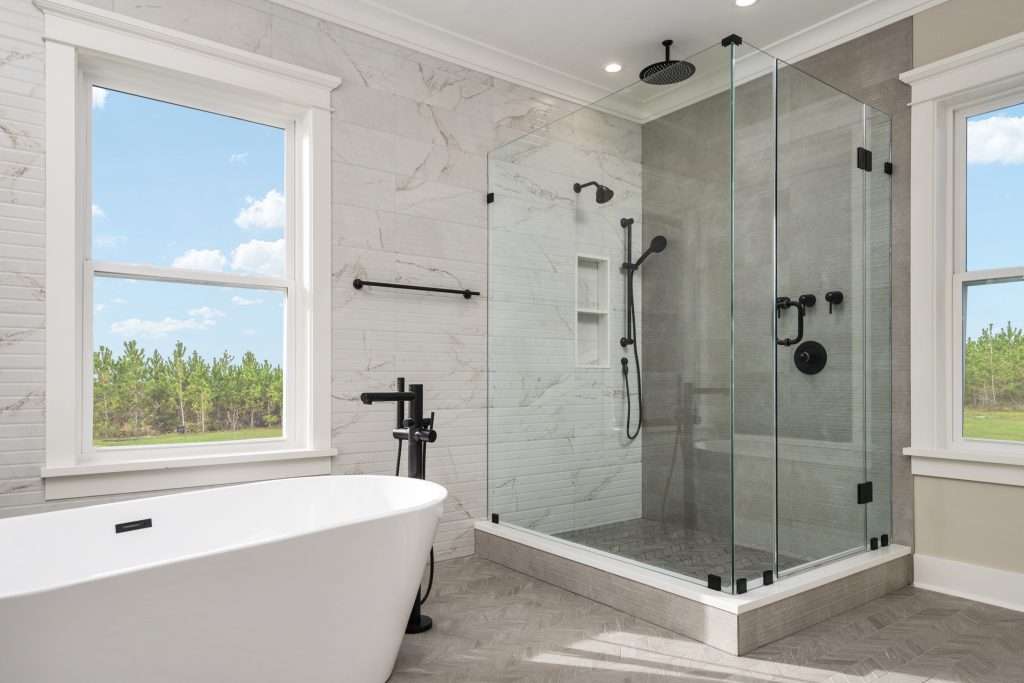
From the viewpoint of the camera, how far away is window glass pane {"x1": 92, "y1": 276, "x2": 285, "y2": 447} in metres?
2.68

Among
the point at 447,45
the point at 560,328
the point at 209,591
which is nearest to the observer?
the point at 209,591

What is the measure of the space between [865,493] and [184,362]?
10.0ft

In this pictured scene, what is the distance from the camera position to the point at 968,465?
9.15ft

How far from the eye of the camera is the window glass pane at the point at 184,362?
2.68 meters

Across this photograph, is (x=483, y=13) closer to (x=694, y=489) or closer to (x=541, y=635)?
(x=694, y=489)

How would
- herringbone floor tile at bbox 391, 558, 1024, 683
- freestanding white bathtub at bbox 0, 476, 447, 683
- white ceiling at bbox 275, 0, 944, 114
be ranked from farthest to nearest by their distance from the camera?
white ceiling at bbox 275, 0, 944, 114
herringbone floor tile at bbox 391, 558, 1024, 683
freestanding white bathtub at bbox 0, 476, 447, 683

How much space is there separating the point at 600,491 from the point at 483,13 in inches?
93.3

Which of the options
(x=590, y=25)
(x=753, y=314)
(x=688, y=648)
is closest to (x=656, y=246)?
(x=753, y=314)

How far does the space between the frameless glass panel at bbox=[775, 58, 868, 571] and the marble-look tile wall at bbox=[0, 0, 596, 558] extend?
1602mm

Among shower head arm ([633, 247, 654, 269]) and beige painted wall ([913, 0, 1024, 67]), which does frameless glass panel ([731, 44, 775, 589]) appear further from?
beige painted wall ([913, 0, 1024, 67])

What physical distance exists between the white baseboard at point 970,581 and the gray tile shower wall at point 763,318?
0.51ft

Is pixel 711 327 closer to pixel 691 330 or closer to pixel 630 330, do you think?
pixel 691 330

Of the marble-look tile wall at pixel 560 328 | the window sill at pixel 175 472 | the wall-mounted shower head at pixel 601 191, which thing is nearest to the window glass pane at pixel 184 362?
the window sill at pixel 175 472

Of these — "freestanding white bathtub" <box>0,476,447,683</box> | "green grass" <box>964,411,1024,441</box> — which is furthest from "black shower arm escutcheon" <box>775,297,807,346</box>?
"freestanding white bathtub" <box>0,476,447,683</box>
